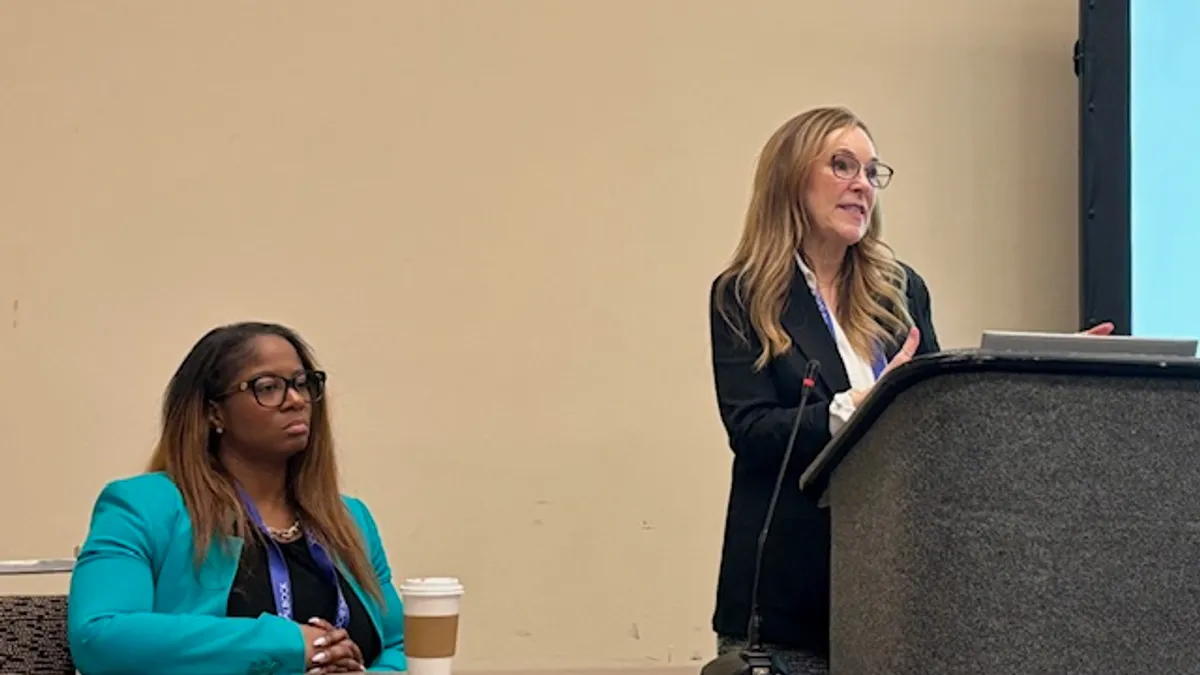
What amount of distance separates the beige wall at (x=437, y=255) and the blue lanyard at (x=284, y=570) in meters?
0.67

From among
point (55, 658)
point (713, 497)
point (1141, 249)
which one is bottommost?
point (55, 658)

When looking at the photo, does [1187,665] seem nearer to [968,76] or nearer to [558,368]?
[558,368]

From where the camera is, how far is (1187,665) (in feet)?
2.64

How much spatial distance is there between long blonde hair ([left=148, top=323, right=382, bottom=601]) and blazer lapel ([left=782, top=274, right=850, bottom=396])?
28.5 inches

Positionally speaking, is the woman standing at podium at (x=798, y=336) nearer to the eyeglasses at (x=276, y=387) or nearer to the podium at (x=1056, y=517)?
the podium at (x=1056, y=517)

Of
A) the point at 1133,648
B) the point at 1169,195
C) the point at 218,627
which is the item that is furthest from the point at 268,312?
the point at 1133,648

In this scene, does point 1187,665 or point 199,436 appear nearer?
point 1187,665

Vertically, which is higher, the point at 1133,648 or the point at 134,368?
the point at 134,368

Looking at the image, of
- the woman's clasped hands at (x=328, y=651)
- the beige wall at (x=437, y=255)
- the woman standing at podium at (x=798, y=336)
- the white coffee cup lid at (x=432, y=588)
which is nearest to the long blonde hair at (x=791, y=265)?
the woman standing at podium at (x=798, y=336)

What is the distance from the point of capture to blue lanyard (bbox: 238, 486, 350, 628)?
1.71 m

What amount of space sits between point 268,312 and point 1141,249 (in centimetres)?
171

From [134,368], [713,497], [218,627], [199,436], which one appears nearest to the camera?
[218,627]

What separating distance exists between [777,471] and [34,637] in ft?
3.23

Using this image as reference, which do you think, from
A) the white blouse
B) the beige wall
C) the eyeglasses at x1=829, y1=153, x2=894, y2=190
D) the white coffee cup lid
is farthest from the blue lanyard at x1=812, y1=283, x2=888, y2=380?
the beige wall
